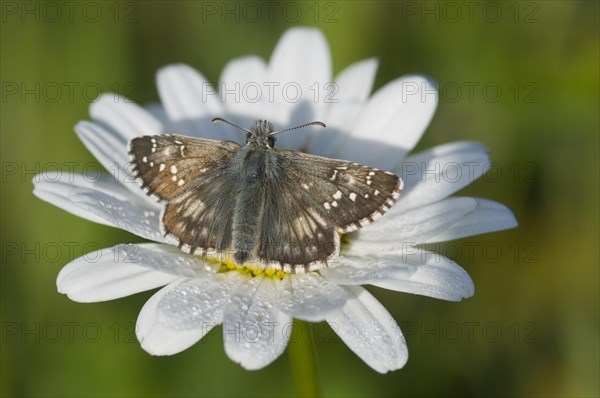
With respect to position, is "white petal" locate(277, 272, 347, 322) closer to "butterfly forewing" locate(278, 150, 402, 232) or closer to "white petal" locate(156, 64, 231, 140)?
"butterfly forewing" locate(278, 150, 402, 232)

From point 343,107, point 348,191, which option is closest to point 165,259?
point 348,191

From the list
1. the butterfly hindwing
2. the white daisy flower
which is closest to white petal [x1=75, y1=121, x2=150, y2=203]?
the white daisy flower

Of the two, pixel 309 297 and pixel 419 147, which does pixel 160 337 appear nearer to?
pixel 309 297

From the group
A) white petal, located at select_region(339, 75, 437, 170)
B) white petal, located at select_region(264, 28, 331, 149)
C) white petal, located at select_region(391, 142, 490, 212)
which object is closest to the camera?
white petal, located at select_region(391, 142, 490, 212)

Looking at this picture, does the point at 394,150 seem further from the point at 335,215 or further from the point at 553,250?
the point at 553,250

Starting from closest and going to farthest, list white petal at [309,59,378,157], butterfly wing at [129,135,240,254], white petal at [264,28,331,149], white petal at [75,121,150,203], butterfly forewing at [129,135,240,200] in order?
butterfly wing at [129,135,240,254]
butterfly forewing at [129,135,240,200]
white petal at [75,121,150,203]
white petal at [309,59,378,157]
white petal at [264,28,331,149]

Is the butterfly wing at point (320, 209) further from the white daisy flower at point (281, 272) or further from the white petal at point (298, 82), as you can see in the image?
the white petal at point (298, 82)

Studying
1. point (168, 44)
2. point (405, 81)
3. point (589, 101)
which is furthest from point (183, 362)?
point (589, 101)
